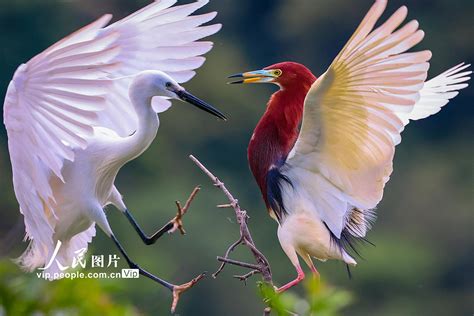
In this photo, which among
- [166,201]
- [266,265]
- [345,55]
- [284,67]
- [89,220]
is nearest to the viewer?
[266,265]

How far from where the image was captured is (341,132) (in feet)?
8.35

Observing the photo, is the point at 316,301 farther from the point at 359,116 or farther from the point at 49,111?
the point at 359,116

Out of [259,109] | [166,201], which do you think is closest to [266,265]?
[166,201]

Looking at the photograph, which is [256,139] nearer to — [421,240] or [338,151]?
[338,151]

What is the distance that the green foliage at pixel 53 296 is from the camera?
1070mm

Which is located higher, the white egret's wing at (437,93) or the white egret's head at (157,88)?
the white egret's wing at (437,93)

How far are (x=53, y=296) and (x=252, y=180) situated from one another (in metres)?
10.1

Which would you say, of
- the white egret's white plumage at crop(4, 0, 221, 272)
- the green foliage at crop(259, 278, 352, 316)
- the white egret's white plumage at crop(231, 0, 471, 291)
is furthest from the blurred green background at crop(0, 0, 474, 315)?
the green foliage at crop(259, 278, 352, 316)

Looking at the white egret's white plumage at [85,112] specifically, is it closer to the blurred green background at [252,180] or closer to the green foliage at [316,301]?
the green foliage at [316,301]

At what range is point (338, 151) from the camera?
8.54 feet

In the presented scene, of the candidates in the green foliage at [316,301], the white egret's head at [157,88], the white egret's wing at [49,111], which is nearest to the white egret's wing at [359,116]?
the white egret's head at [157,88]

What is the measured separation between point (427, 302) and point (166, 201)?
2.86m

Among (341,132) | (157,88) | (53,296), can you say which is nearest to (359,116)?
(341,132)

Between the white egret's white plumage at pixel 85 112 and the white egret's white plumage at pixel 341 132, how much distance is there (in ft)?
0.77
